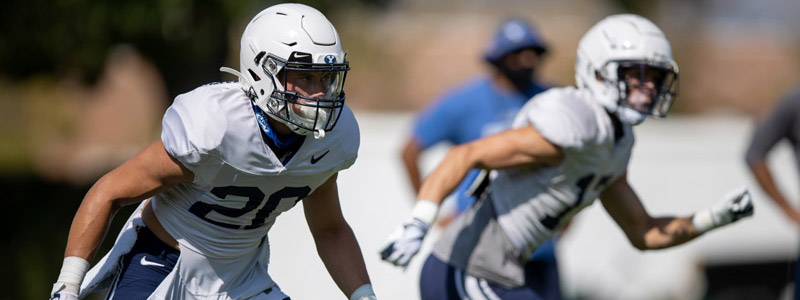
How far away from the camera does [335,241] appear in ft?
11.1

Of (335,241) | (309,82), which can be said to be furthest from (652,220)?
(309,82)

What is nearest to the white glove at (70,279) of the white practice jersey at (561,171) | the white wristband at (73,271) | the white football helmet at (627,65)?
the white wristband at (73,271)

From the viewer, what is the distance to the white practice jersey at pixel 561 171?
3.66 meters

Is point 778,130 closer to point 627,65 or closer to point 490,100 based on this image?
point 490,100

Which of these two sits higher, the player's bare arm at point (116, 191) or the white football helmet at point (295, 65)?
the white football helmet at point (295, 65)

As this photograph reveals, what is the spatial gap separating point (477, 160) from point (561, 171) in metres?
0.37

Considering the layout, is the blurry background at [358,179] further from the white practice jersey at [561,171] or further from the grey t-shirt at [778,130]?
the white practice jersey at [561,171]

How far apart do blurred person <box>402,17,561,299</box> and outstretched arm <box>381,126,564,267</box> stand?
1846 millimetres

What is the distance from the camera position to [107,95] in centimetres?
1986

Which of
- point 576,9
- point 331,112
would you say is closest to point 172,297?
point 331,112

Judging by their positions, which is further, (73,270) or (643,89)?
(643,89)

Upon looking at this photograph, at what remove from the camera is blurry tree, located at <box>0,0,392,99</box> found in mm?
8195

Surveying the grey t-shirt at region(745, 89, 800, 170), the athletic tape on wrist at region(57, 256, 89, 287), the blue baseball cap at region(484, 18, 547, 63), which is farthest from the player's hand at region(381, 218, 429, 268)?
the grey t-shirt at region(745, 89, 800, 170)

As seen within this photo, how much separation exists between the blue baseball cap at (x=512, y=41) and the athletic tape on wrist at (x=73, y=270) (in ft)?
10.4
